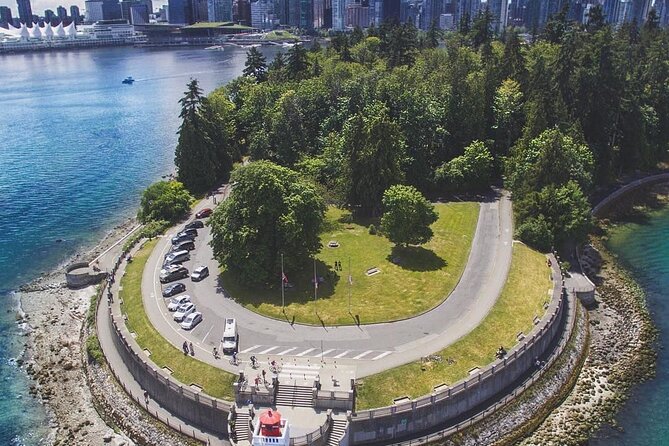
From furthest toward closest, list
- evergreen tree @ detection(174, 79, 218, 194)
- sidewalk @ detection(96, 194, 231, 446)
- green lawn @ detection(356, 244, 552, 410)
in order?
evergreen tree @ detection(174, 79, 218, 194)
green lawn @ detection(356, 244, 552, 410)
sidewalk @ detection(96, 194, 231, 446)

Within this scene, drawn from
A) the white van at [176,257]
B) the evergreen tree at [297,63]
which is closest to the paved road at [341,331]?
the white van at [176,257]

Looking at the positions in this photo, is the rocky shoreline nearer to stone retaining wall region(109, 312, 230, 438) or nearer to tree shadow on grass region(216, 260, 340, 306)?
stone retaining wall region(109, 312, 230, 438)

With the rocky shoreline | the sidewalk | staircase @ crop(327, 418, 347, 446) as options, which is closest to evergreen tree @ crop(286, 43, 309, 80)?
the sidewalk

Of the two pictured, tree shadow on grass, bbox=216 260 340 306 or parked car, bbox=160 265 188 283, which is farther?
parked car, bbox=160 265 188 283

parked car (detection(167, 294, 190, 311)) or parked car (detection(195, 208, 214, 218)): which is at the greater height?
parked car (detection(195, 208, 214, 218))

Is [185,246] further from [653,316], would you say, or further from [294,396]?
[653,316]

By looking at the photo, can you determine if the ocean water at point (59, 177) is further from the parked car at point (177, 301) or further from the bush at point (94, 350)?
the parked car at point (177, 301)
